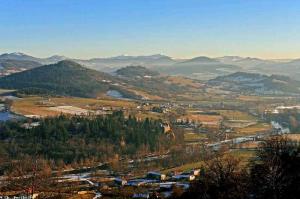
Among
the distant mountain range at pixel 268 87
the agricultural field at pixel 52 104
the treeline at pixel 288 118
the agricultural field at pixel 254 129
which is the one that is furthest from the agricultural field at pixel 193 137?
the distant mountain range at pixel 268 87

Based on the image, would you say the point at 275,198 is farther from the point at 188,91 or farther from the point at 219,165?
the point at 188,91

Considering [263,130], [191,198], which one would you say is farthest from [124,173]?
[263,130]

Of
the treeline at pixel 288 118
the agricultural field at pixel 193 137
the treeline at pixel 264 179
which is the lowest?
the agricultural field at pixel 193 137

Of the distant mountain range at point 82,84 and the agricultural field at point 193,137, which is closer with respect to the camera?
the agricultural field at point 193,137

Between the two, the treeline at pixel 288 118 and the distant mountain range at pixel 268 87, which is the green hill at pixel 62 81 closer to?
the distant mountain range at pixel 268 87

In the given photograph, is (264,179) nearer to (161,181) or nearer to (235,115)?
(161,181)

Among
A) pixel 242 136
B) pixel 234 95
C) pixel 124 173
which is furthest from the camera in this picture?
pixel 234 95

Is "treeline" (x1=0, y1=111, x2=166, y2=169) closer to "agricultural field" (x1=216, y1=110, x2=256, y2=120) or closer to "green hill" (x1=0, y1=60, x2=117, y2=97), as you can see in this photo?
"agricultural field" (x1=216, y1=110, x2=256, y2=120)
